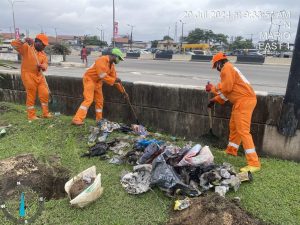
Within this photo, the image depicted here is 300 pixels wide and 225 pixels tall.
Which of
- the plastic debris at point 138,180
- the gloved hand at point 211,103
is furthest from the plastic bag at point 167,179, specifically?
the gloved hand at point 211,103

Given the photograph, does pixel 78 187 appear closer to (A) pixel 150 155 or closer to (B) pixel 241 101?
(A) pixel 150 155

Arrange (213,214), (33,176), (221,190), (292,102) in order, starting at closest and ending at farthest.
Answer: (213,214), (221,190), (33,176), (292,102)

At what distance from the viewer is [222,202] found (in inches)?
129

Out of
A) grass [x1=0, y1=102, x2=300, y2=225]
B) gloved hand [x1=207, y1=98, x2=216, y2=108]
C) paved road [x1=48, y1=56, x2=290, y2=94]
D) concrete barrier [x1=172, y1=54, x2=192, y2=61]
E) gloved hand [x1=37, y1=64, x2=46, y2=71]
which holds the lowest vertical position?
grass [x1=0, y1=102, x2=300, y2=225]

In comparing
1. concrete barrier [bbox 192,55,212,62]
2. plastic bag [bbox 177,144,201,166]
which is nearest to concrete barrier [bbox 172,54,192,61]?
concrete barrier [bbox 192,55,212,62]

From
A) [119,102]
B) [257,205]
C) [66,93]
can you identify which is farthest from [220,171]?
[66,93]

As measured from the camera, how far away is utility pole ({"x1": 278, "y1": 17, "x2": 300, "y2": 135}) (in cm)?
435

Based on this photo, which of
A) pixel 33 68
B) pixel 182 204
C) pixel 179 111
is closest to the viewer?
pixel 182 204

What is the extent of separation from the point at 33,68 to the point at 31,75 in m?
0.15

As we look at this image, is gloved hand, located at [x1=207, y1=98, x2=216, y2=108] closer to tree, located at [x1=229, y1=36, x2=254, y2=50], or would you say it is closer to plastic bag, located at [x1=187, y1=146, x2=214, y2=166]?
plastic bag, located at [x1=187, y1=146, x2=214, y2=166]

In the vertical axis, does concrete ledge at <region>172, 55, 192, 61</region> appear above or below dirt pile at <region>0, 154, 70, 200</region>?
above

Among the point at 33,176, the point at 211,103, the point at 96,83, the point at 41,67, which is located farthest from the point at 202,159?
the point at 41,67

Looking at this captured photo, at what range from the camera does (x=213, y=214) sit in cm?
311

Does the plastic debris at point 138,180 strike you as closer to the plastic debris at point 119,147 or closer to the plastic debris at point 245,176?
the plastic debris at point 119,147
